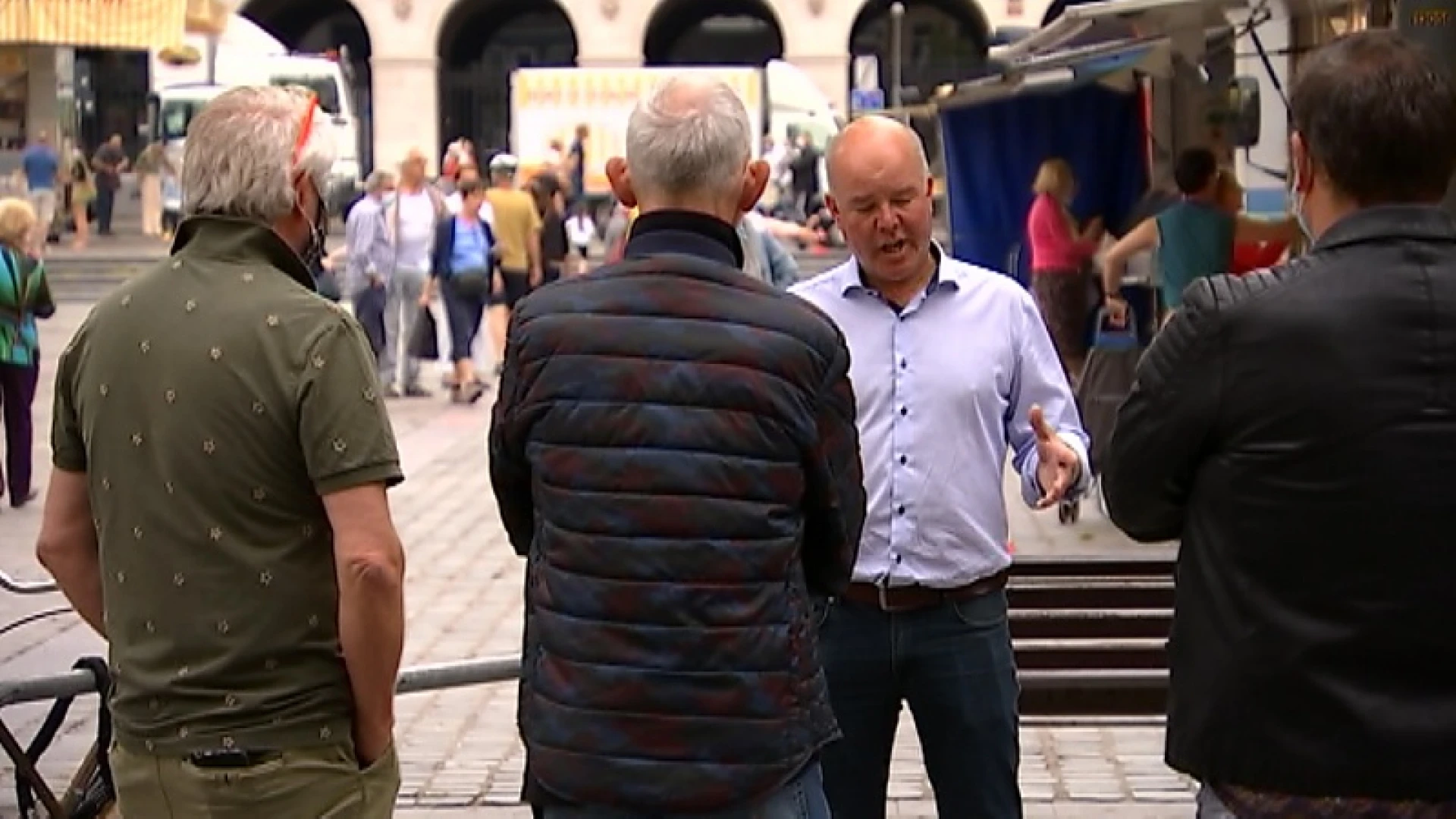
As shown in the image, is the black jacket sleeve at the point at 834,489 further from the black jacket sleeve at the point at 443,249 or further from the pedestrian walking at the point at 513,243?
the pedestrian walking at the point at 513,243

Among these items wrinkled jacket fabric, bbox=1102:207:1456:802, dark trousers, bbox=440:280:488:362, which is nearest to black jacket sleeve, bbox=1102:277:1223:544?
wrinkled jacket fabric, bbox=1102:207:1456:802

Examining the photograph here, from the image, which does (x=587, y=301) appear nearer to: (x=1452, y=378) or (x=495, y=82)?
(x=1452, y=378)

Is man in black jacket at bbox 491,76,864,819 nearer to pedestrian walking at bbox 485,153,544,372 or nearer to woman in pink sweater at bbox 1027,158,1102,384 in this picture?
woman in pink sweater at bbox 1027,158,1102,384

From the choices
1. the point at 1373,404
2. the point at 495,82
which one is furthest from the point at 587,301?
the point at 495,82

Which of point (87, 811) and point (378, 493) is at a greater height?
point (378, 493)

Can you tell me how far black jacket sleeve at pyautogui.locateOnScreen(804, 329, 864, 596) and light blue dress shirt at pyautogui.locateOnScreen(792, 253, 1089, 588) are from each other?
0.88 meters

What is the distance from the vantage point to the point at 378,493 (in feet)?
11.1

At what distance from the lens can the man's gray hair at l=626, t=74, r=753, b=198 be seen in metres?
3.35

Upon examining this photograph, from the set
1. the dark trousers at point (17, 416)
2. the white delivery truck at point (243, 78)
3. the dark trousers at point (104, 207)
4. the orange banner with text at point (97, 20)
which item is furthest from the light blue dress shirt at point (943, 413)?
the dark trousers at point (104, 207)

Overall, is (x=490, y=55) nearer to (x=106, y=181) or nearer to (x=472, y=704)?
(x=106, y=181)

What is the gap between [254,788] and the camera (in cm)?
343

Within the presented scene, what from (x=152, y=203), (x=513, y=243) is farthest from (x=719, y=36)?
(x=513, y=243)

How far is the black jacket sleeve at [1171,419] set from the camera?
301 cm

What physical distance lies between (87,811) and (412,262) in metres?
13.1
